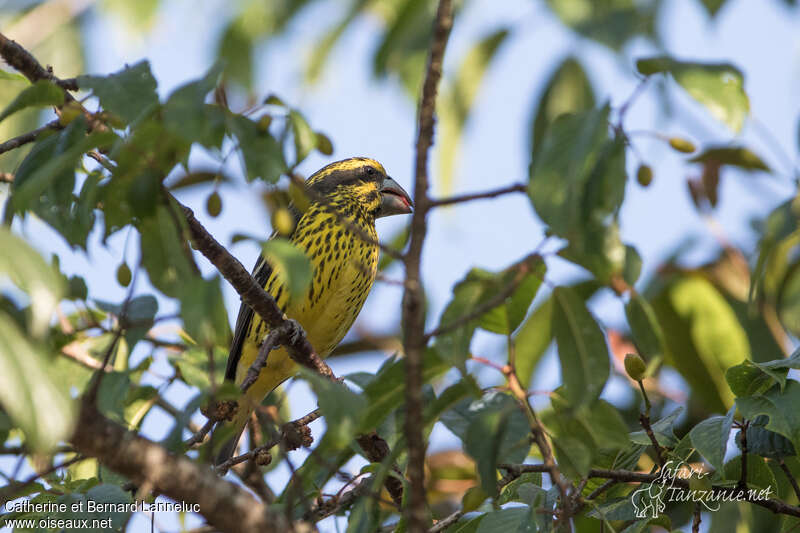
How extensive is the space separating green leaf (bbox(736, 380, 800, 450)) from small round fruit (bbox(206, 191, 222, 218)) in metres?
1.56

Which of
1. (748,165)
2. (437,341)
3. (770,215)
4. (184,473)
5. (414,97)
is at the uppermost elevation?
(414,97)

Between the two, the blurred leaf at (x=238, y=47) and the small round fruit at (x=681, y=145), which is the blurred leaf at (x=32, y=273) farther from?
the blurred leaf at (x=238, y=47)

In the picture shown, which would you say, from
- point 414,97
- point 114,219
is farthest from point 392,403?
point 414,97

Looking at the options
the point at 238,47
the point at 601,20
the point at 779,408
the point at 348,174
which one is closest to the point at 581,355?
the point at 779,408

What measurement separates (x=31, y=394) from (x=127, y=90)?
987 millimetres

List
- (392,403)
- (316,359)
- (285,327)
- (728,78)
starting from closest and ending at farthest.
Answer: (392,403) < (728,78) < (285,327) < (316,359)

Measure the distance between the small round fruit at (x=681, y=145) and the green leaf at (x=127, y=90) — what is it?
51.9 inches

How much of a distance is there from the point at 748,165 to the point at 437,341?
335 cm

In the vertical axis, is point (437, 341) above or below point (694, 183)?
below

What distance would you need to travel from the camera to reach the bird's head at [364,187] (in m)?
5.83

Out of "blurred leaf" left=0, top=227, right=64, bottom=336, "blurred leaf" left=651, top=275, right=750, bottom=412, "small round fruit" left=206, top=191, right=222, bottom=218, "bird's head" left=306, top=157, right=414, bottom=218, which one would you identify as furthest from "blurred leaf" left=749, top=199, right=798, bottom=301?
"bird's head" left=306, top=157, right=414, bottom=218

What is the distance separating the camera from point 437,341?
188cm

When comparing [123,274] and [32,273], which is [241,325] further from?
[32,273]

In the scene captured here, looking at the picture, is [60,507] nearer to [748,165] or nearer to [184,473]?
[184,473]
